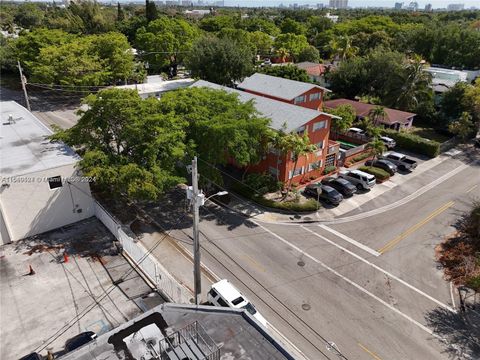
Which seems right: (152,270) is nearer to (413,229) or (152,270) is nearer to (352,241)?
(352,241)

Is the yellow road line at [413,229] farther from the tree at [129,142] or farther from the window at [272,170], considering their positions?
the tree at [129,142]

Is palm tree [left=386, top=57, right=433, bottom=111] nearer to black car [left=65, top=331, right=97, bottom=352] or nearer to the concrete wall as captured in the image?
the concrete wall

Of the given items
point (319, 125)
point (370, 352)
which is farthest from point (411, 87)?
point (370, 352)

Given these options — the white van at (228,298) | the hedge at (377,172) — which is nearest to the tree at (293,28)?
the hedge at (377,172)

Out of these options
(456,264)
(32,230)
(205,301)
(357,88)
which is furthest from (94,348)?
(357,88)

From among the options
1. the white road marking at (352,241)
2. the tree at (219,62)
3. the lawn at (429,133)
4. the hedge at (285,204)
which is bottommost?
the white road marking at (352,241)

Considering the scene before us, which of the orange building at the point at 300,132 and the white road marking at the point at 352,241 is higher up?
the orange building at the point at 300,132

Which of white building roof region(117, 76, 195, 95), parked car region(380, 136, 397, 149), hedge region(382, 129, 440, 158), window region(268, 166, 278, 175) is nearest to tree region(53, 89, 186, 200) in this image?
window region(268, 166, 278, 175)
